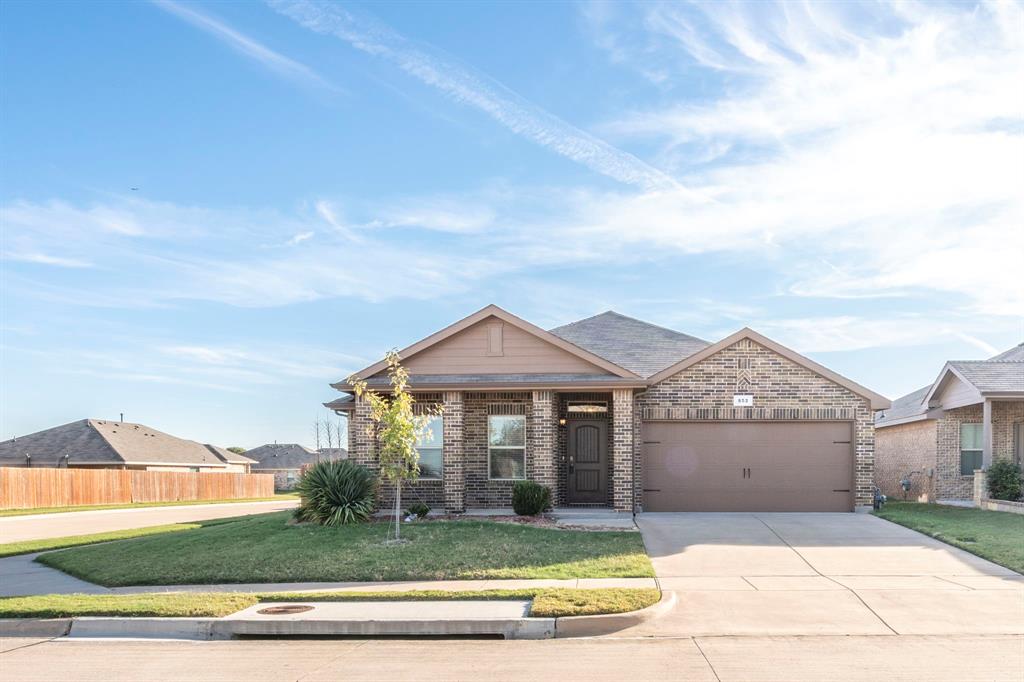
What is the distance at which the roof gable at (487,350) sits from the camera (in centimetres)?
2123

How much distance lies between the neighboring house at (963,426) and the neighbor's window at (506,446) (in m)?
11.9

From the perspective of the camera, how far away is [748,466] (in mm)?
20812

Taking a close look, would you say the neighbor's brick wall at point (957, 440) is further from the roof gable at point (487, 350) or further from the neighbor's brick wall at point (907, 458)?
the roof gable at point (487, 350)

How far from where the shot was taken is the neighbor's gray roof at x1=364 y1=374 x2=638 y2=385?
2044cm

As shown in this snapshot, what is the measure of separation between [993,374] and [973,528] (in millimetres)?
7691

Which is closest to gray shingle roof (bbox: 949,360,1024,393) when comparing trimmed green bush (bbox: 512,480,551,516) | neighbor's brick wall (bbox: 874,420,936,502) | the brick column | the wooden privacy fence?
neighbor's brick wall (bbox: 874,420,936,502)

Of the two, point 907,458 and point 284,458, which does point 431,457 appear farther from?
point 284,458

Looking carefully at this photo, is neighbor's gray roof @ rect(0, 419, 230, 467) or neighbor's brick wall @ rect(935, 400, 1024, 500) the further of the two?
neighbor's gray roof @ rect(0, 419, 230, 467)

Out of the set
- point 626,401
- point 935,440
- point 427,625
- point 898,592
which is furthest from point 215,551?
point 935,440

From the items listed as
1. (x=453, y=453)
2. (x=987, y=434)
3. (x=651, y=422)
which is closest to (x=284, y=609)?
(x=453, y=453)

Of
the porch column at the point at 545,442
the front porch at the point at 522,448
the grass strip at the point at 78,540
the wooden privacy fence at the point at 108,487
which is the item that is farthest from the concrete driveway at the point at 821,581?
the wooden privacy fence at the point at 108,487

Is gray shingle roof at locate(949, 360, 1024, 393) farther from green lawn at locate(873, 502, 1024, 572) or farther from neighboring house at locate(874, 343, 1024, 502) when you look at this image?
green lawn at locate(873, 502, 1024, 572)

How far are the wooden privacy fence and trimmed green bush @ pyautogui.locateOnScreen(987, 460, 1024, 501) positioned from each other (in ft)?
110

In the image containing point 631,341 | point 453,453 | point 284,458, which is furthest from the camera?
point 284,458
